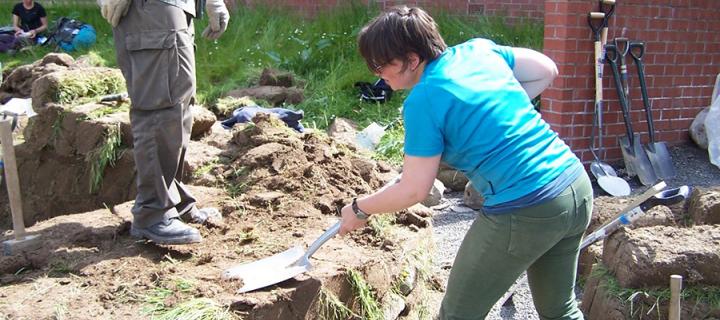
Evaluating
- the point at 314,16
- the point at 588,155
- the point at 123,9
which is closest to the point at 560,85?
the point at 588,155

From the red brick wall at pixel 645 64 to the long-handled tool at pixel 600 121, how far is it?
0.07 meters

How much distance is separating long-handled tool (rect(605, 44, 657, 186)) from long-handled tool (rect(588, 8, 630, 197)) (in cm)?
17

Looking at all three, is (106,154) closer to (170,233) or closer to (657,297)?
(170,233)

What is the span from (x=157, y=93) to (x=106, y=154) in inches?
67.5

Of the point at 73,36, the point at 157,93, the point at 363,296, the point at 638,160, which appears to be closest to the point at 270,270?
the point at 363,296

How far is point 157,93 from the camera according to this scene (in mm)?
3004

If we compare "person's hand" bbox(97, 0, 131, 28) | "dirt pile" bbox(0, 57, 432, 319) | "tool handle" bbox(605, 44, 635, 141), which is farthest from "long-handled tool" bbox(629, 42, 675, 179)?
"person's hand" bbox(97, 0, 131, 28)

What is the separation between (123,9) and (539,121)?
5.88ft

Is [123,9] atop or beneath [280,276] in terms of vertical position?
atop

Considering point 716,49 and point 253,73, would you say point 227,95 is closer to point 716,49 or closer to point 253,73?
point 253,73

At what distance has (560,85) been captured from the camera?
582 centimetres

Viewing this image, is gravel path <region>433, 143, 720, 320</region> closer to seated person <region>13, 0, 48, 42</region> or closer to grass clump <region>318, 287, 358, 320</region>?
grass clump <region>318, 287, 358, 320</region>

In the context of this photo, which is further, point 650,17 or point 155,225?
point 650,17

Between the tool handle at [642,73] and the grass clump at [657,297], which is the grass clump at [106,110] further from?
the tool handle at [642,73]
